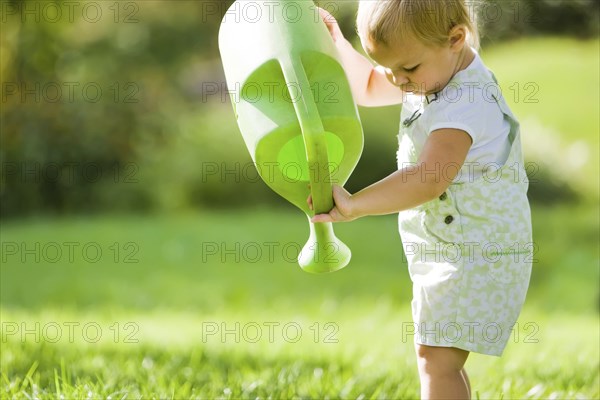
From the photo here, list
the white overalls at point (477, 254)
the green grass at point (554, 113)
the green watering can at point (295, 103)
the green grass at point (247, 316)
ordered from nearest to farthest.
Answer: the green watering can at point (295, 103) → the white overalls at point (477, 254) → the green grass at point (247, 316) → the green grass at point (554, 113)

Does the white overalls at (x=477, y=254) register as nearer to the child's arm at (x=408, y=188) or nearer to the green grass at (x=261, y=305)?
the child's arm at (x=408, y=188)

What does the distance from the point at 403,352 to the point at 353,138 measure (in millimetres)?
1716

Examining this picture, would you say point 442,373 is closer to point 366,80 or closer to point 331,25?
point 366,80

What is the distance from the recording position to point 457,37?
6.47 feet

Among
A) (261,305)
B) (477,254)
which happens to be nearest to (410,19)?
(477,254)

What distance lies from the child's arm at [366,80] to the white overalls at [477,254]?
0.93 feet

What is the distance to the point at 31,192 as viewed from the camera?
843cm

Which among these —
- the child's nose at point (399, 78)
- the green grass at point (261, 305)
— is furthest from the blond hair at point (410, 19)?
the green grass at point (261, 305)

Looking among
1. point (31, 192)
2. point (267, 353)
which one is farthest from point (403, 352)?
point (31, 192)

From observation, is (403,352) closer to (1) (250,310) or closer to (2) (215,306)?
(1) (250,310)

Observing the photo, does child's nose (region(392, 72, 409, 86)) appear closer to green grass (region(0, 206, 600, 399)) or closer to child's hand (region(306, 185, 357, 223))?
child's hand (region(306, 185, 357, 223))

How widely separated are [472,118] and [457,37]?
0.63ft

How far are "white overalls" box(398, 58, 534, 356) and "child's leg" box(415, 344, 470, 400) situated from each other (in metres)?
0.04

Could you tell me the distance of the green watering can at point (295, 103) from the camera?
A: 1.87 metres
